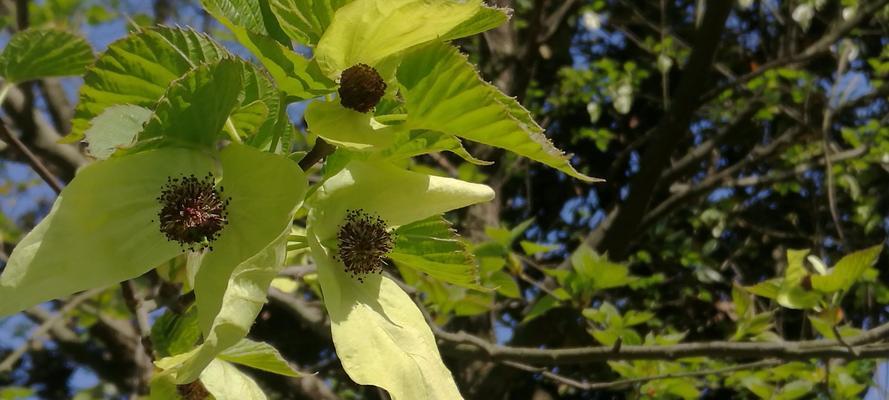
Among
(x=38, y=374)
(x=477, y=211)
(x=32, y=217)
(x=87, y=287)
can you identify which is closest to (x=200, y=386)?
(x=87, y=287)

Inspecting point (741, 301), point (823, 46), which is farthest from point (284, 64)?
point (823, 46)

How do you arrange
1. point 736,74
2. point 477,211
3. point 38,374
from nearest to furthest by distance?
1. point 477,211
2. point 736,74
3. point 38,374

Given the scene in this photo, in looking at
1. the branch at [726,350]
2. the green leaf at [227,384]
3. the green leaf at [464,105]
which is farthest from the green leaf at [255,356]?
the branch at [726,350]

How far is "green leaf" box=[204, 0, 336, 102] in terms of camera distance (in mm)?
378

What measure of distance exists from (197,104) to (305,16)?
0.22ft

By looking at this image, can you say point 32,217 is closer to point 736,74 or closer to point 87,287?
point 736,74

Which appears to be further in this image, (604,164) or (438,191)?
A: (604,164)

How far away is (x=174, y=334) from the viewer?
0.63m

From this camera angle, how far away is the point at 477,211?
104 inches

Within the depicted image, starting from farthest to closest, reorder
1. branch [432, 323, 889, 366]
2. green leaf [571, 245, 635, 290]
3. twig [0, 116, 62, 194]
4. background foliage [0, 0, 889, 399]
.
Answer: background foliage [0, 0, 889, 399], green leaf [571, 245, 635, 290], branch [432, 323, 889, 366], twig [0, 116, 62, 194]

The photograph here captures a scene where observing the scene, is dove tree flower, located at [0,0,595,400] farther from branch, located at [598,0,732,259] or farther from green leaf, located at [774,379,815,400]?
branch, located at [598,0,732,259]

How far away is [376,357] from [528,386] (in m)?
2.90

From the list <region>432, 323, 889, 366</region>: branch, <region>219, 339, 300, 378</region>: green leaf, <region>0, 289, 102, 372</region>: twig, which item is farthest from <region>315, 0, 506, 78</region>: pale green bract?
<region>0, 289, 102, 372</region>: twig

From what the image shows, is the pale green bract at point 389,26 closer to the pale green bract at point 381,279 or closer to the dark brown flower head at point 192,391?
the pale green bract at point 381,279
